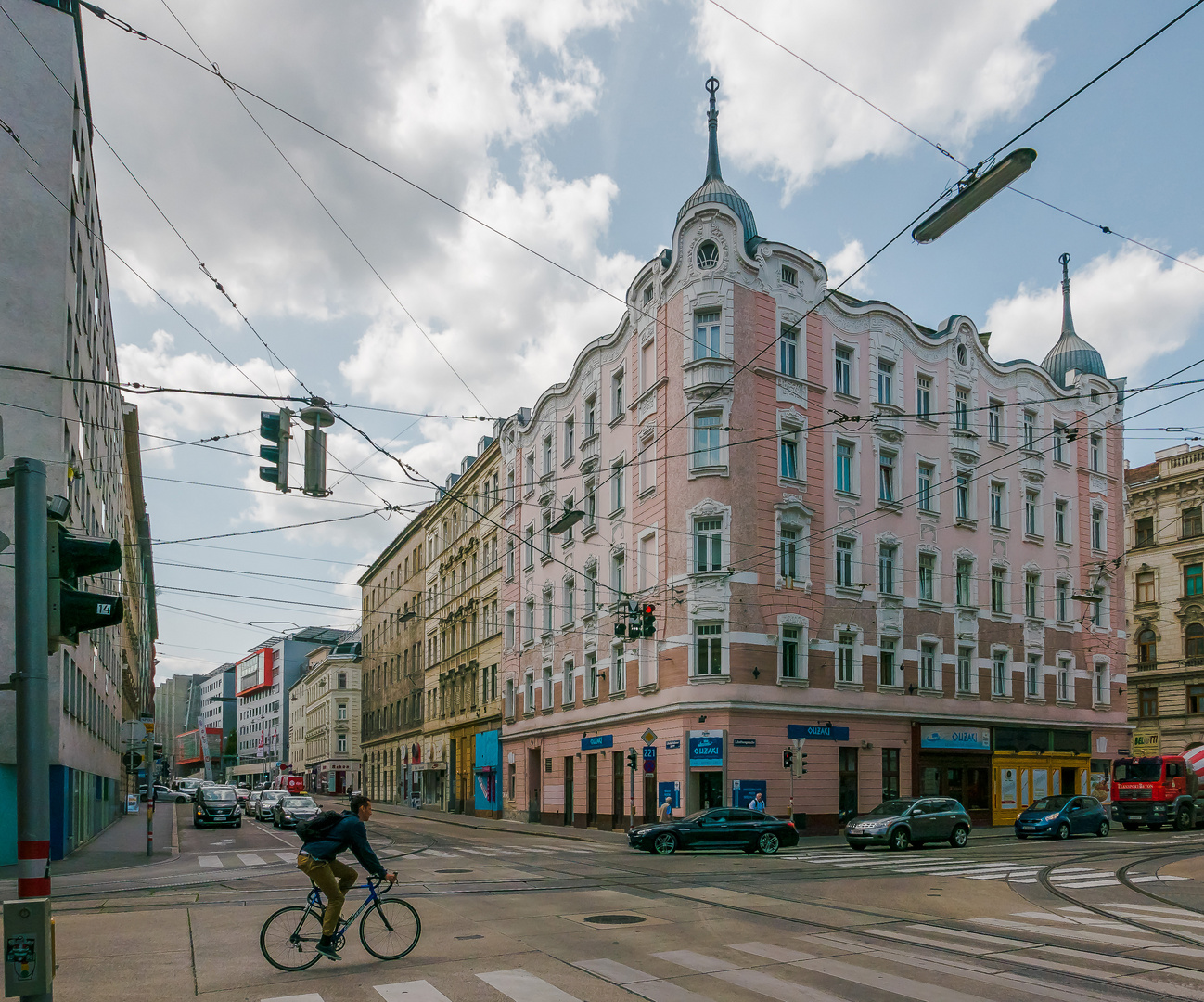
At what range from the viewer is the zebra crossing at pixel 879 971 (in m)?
8.91

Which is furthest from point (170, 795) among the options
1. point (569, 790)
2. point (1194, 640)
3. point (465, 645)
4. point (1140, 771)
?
point (1140, 771)

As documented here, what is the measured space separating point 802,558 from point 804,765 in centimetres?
687

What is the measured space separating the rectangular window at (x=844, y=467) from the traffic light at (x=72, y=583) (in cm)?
3354

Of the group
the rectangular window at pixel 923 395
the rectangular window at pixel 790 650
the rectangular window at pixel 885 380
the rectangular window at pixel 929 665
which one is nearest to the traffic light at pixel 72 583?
the rectangular window at pixel 790 650

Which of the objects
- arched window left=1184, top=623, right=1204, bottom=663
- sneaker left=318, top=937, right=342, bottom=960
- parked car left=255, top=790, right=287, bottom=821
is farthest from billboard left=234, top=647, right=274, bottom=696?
sneaker left=318, top=937, right=342, bottom=960

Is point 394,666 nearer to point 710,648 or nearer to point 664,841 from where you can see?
point 710,648

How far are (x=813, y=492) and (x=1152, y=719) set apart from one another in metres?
34.2

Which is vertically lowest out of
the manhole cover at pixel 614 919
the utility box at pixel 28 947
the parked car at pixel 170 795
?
the parked car at pixel 170 795

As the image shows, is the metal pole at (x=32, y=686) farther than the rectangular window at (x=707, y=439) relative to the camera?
No

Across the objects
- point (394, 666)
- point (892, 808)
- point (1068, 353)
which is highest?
point (1068, 353)

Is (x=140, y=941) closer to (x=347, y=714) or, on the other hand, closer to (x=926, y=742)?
(x=926, y=742)

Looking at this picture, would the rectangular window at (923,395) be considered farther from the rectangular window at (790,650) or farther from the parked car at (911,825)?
the parked car at (911,825)

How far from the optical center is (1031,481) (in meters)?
44.7

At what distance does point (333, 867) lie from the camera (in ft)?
32.7
